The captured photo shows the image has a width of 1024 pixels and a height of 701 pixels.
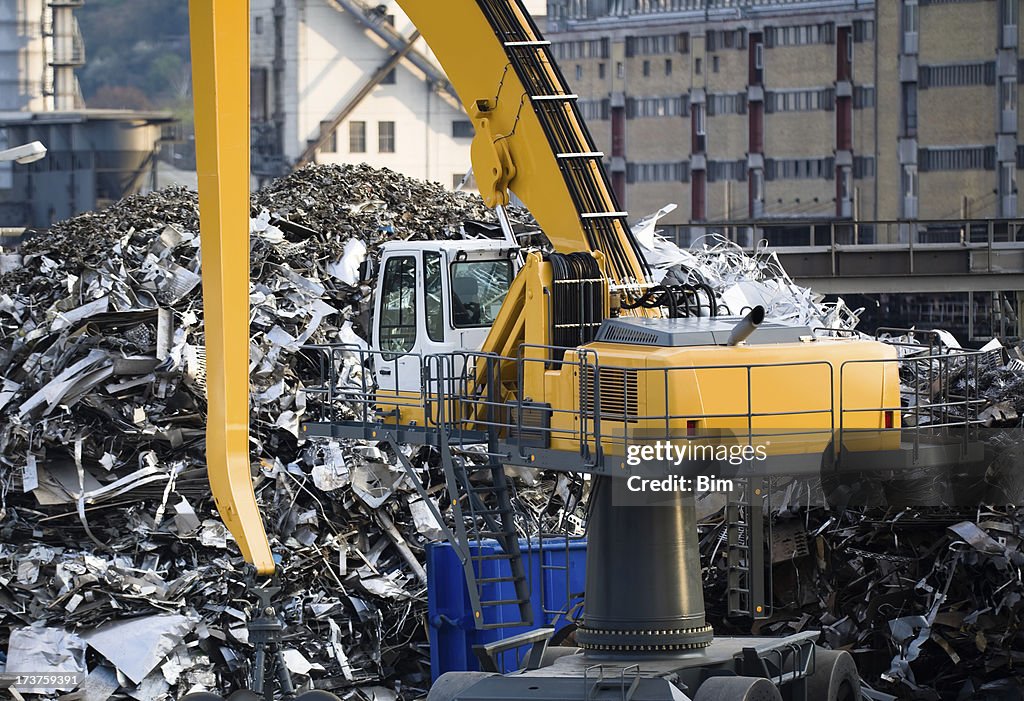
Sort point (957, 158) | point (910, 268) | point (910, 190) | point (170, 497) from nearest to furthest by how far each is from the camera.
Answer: point (170, 497) < point (910, 268) < point (957, 158) < point (910, 190)

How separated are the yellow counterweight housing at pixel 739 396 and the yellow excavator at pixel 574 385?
0.6 inches

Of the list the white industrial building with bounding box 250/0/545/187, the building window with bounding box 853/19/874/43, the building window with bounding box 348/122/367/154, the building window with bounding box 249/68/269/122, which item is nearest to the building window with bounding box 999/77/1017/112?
the building window with bounding box 853/19/874/43

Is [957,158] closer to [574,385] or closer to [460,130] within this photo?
[460,130]

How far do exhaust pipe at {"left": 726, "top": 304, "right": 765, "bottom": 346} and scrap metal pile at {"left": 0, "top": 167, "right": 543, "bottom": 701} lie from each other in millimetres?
6800

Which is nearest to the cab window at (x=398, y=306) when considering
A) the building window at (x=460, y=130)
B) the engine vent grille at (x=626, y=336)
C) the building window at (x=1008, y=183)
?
the engine vent grille at (x=626, y=336)

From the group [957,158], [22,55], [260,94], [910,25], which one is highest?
[22,55]

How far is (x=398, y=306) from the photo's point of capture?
15.4 metres

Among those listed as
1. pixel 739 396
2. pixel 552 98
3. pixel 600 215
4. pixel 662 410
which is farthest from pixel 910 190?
pixel 662 410

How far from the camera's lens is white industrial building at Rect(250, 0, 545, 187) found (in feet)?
200

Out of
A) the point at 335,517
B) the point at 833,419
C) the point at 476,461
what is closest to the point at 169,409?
the point at 335,517

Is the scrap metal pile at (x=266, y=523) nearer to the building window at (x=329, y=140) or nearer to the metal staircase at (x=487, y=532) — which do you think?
the metal staircase at (x=487, y=532)

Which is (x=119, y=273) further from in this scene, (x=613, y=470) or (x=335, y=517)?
(x=613, y=470)

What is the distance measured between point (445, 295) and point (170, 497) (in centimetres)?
558

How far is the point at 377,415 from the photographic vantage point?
1542 centimetres
